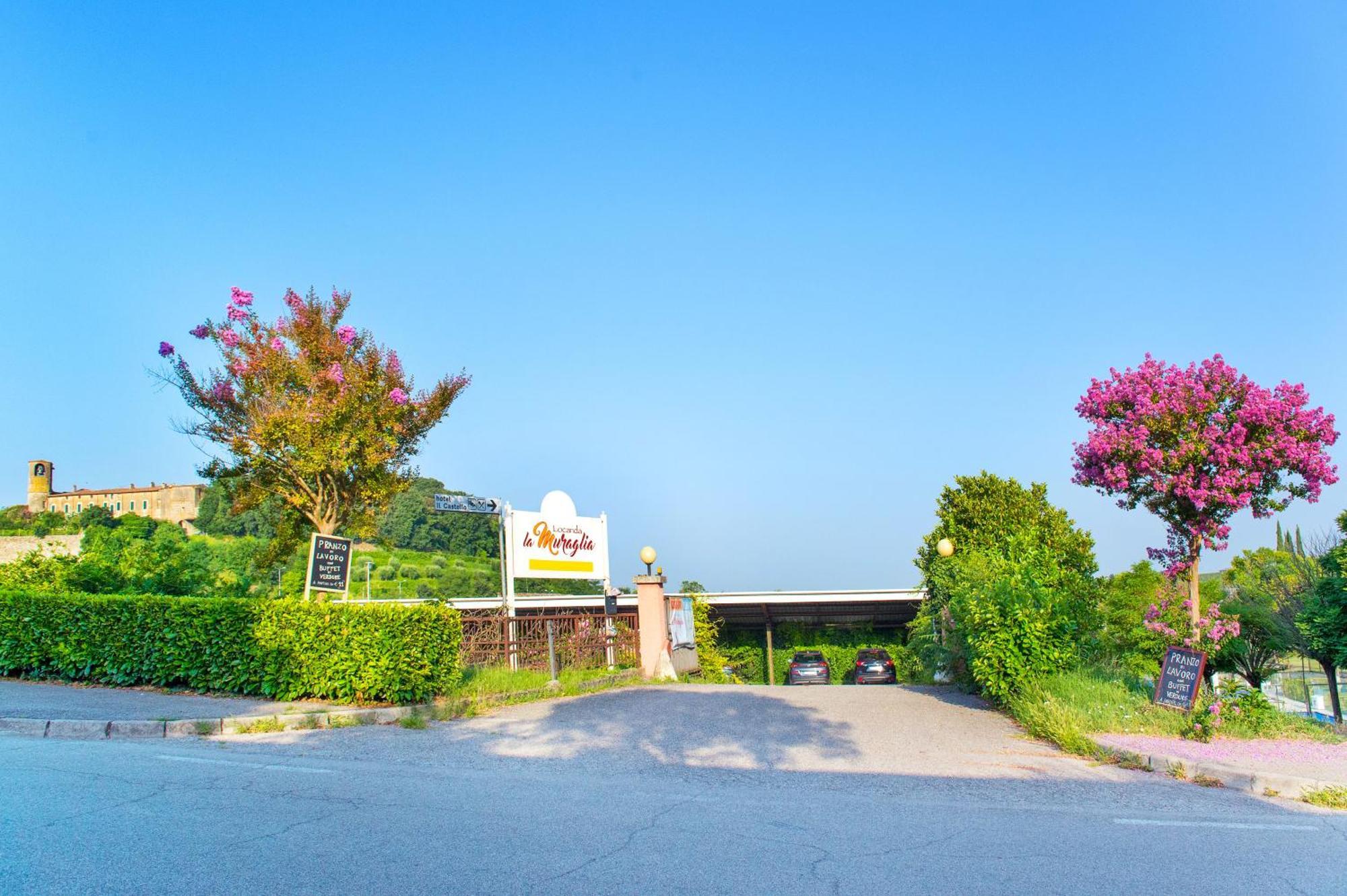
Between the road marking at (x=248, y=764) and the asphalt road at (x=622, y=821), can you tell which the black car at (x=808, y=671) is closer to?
the asphalt road at (x=622, y=821)

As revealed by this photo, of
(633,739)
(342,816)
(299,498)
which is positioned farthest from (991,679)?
(299,498)

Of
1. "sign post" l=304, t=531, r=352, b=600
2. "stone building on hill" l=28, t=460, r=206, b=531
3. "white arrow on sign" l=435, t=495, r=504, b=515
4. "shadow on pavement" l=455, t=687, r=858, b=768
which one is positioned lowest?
"shadow on pavement" l=455, t=687, r=858, b=768

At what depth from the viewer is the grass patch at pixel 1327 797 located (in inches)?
314

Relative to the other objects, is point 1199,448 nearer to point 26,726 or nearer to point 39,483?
point 26,726

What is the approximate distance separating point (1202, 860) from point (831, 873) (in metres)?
2.53

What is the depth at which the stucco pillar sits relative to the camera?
19734 millimetres

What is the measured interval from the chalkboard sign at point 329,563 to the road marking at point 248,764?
221 inches

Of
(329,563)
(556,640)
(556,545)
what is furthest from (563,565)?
(329,563)

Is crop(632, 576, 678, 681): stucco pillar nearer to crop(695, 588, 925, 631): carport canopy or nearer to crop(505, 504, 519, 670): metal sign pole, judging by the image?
crop(505, 504, 519, 670): metal sign pole

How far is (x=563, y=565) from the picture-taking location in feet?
74.9

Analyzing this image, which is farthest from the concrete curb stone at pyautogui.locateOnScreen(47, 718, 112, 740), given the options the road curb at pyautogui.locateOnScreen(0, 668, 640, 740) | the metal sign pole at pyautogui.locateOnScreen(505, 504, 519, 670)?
the metal sign pole at pyautogui.locateOnScreen(505, 504, 519, 670)

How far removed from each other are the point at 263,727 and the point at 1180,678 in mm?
11039

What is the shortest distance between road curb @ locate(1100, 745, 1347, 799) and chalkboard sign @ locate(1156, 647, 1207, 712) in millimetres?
1787

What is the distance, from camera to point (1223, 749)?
9844 millimetres
